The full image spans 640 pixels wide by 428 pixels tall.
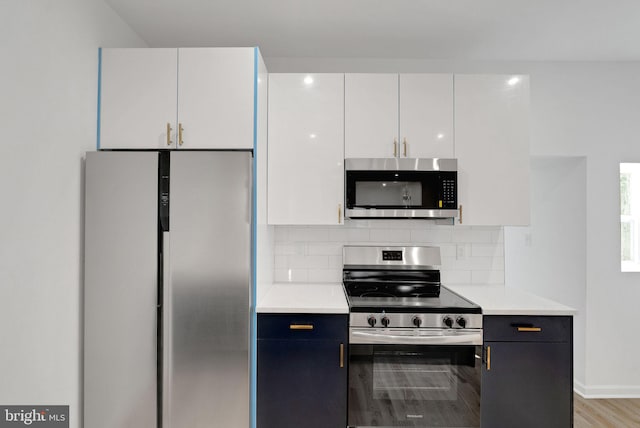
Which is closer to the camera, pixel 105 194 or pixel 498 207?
pixel 105 194

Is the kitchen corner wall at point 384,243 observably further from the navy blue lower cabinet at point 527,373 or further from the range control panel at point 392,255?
the navy blue lower cabinet at point 527,373

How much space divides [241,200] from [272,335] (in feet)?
2.59

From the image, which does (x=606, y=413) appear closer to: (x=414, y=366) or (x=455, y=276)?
(x=455, y=276)

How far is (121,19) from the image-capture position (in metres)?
2.42

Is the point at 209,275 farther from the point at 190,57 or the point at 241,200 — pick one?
the point at 190,57

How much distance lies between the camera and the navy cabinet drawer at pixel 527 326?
217 centimetres

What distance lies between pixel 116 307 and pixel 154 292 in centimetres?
22

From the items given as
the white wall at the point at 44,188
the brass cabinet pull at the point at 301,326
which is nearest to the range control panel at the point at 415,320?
the brass cabinet pull at the point at 301,326

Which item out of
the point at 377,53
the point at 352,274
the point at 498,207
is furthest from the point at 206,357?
the point at 377,53

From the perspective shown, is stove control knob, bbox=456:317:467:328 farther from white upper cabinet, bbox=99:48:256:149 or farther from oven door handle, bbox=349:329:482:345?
white upper cabinet, bbox=99:48:256:149

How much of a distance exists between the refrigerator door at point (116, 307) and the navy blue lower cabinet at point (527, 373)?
1.86 metres

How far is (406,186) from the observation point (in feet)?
8.38

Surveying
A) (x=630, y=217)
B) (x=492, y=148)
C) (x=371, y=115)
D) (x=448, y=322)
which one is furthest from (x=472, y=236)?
(x=630, y=217)

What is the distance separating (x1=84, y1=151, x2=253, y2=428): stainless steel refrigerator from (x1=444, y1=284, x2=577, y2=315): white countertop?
1.52 meters
